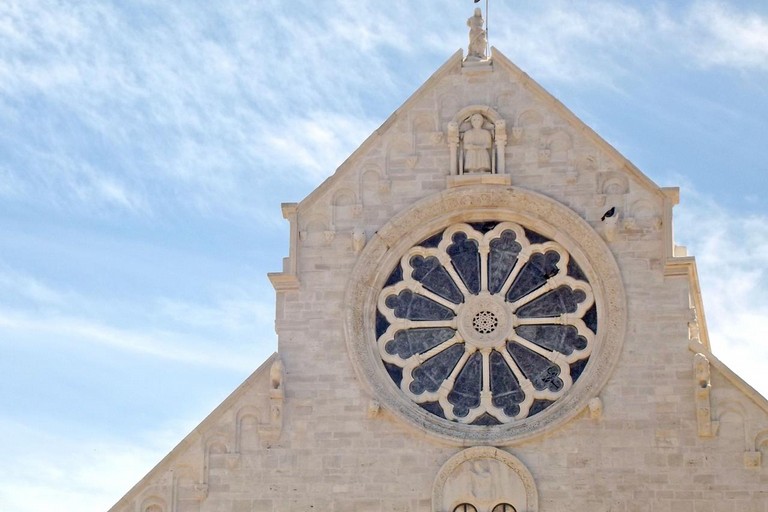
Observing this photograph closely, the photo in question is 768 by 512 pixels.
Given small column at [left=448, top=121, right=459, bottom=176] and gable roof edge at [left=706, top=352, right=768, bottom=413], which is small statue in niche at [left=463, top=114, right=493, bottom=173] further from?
gable roof edge at [left=706, top=352, right=768, bottom=413]

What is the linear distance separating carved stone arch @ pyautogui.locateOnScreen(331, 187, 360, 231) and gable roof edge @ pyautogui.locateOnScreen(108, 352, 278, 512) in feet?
7.47

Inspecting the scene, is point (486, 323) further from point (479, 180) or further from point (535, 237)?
point (479, 180)

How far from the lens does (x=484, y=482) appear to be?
29516 mm

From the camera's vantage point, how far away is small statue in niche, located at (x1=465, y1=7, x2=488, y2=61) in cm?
3243

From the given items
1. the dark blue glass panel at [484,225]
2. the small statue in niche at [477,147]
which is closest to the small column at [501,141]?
the small statue in niche at [477,147]

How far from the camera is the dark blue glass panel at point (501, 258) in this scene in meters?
31.1

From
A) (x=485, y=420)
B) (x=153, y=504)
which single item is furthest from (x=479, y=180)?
(x=153, y=504)

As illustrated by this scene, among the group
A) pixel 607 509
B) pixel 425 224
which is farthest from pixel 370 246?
pixel 607 509

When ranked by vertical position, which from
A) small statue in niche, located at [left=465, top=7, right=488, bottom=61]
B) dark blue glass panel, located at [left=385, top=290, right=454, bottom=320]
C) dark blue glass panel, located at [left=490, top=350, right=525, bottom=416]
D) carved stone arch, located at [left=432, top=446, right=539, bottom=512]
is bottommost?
carved stone arch, located at [left=432, top=446, right=539, bottom=512]

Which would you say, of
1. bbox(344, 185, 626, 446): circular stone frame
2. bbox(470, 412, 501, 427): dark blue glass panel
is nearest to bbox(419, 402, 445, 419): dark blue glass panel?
bbox(344, 185, 626, 446): circular stone frame

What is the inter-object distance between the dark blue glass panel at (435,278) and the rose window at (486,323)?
0.05 feet

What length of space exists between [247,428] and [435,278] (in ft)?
11.8

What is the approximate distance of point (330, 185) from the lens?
104ft

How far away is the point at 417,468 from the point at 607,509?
273 centimetres
